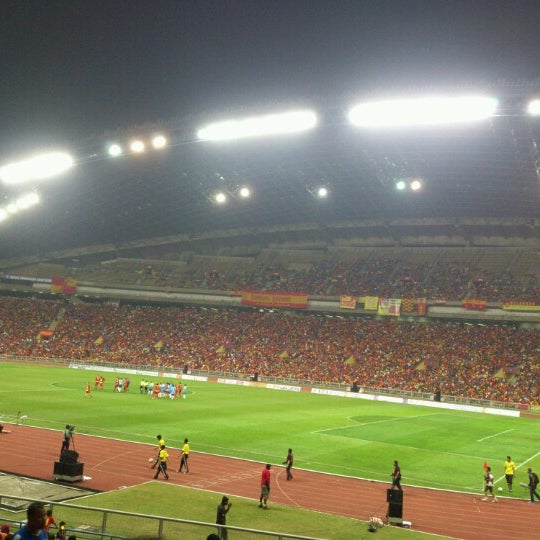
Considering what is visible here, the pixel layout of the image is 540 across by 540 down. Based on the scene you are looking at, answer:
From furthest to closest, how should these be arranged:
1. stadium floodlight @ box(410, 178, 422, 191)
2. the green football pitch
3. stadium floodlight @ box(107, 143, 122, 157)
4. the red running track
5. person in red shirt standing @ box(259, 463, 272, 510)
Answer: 1. stadium floodlight @ box(410, 178, 422, 191)
2. stadium floodlight @ box(107, 143, 122, 157)
3. the green football pitch
4. the red running track
5. person in red shirt standing @ box(259, 463, 272, 510)

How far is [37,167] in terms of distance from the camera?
54.3 m

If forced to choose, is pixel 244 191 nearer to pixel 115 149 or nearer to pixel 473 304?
pixel 115 149

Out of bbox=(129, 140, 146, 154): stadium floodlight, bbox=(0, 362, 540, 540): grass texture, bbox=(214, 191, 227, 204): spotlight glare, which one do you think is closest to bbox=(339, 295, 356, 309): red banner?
bbox=(214, 191, 227, 204): spotlight glare

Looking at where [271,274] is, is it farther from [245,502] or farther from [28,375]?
[245,502]

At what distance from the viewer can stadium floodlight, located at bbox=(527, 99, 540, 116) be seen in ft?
127

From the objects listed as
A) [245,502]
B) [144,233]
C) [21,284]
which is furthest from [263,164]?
[21,284]

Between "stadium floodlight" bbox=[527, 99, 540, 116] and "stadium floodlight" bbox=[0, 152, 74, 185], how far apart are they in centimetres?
3757

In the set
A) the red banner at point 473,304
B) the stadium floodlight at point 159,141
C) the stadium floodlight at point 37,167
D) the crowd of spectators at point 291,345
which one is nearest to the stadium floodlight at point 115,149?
the stadium floodlight at point 159,141

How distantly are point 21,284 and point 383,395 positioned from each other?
61.6 m

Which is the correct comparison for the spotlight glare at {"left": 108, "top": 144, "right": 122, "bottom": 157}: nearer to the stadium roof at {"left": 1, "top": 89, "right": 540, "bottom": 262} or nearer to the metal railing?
the stadium roof at {"left": 1, "top": 89, "right": 540, "bottom": 262}

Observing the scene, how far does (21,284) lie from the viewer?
93625 mm

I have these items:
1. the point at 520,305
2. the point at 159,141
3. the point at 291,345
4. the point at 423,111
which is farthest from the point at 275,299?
the point at 423,111

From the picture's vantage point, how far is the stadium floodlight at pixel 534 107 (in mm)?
38581

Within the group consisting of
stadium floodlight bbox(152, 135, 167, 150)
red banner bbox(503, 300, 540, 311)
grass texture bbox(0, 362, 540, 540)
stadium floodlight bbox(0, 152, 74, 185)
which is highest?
stadium floodlight bbox(152, 135, 167, 150)
